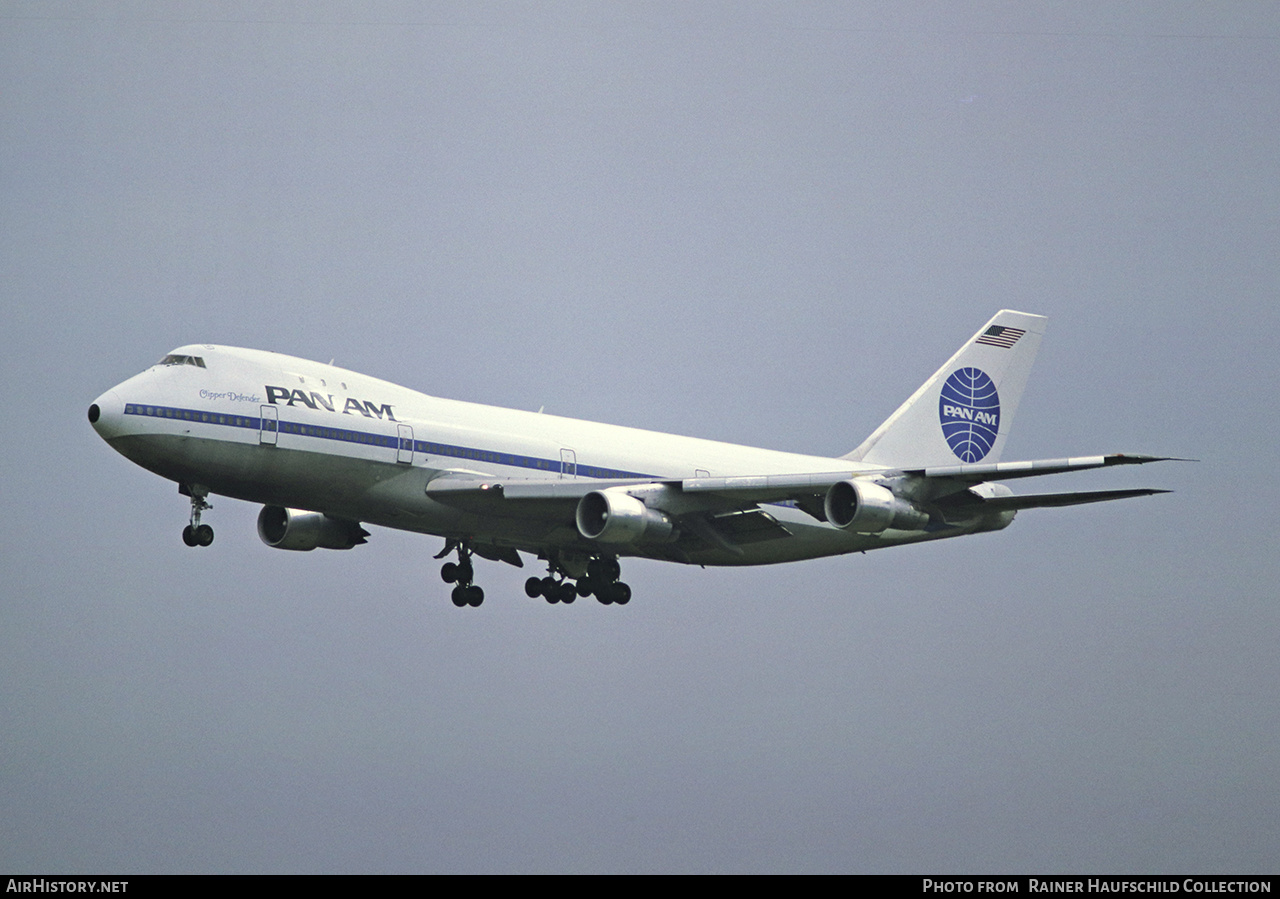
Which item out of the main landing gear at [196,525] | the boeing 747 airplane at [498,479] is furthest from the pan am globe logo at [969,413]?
the main landing gear at [196,525]

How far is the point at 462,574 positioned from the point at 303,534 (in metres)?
5.24

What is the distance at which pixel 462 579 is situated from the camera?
148ft

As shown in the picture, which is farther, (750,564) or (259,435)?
(750,564)

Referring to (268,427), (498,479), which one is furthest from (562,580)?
(268,427)

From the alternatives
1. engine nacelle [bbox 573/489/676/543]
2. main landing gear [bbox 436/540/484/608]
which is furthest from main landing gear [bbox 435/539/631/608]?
engine nacelle [bbox 573/489/676/543]

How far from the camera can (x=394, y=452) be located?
37250 mm

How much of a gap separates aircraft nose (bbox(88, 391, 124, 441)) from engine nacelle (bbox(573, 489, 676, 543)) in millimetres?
11587

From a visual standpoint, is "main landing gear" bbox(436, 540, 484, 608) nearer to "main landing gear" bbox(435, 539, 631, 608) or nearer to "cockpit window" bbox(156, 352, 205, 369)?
"main landing gear" bbox(435, 539, 631, 608)

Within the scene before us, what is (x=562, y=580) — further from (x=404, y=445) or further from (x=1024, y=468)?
(x=1024, y=468)

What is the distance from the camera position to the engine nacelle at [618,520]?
37.1 metres

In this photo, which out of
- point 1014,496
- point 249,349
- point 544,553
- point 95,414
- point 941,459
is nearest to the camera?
point 95,414
